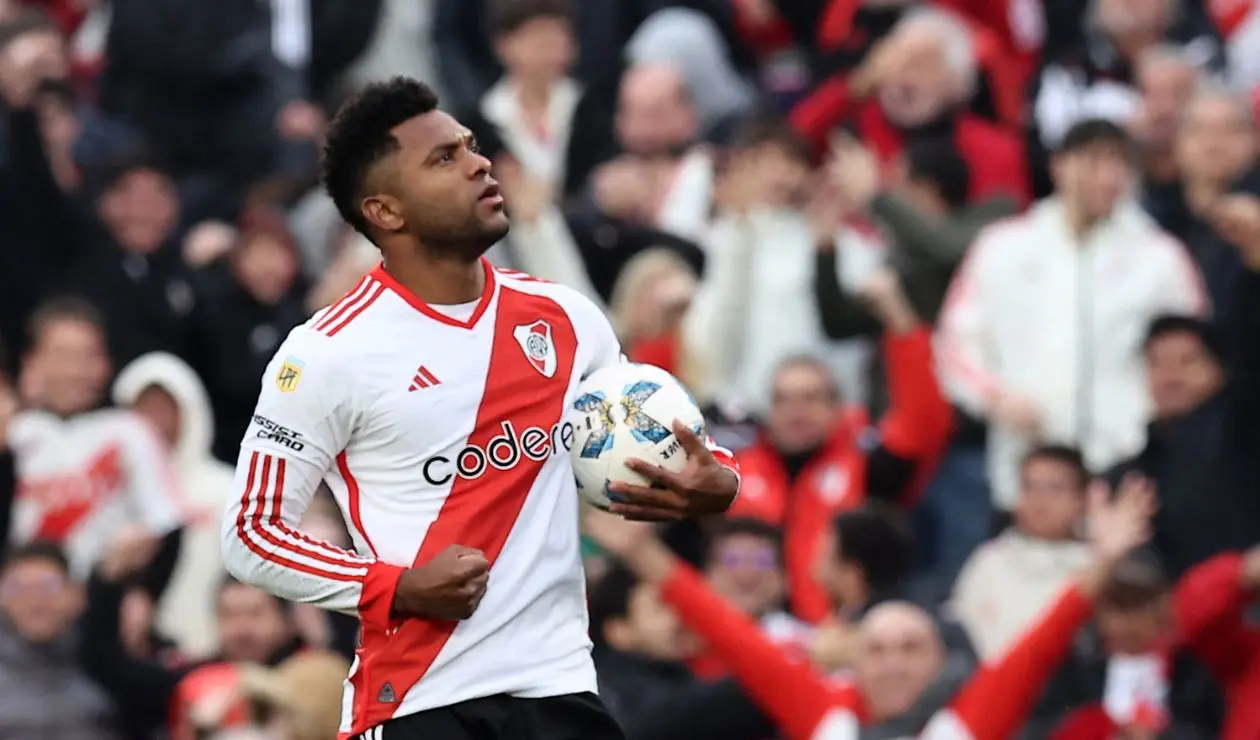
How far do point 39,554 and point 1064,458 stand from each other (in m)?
3.85

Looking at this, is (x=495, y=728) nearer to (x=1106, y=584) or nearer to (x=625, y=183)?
(x=1106, y=584)

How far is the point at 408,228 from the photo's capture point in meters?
5.79

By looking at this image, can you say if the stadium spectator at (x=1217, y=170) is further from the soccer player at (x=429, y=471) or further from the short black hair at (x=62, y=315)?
the soccer player at (x=429, y=471)

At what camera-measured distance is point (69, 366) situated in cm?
1102

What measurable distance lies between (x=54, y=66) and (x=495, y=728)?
24.9 ft

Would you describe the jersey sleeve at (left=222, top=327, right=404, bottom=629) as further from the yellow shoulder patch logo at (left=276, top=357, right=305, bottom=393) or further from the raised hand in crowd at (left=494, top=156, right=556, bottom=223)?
the raised hand in crowd at (left=494, top=156, right=556, bottom=223)

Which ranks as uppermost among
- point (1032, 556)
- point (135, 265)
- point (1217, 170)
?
point (1217, 170)

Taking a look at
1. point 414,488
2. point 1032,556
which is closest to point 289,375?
point 414,488

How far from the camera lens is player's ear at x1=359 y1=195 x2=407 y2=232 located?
5789 millimetres

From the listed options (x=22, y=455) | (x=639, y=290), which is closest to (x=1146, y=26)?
(x=639, y=290)

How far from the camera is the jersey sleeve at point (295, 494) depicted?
5602 millimetres

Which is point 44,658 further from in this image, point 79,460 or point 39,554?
point 79,460

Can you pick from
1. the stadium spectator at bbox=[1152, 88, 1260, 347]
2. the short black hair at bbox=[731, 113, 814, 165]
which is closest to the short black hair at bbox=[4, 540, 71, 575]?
the short black hair at bbox=[731, 113, 814, 165]

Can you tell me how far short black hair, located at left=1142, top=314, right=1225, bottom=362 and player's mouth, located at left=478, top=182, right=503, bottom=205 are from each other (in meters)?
4.65
